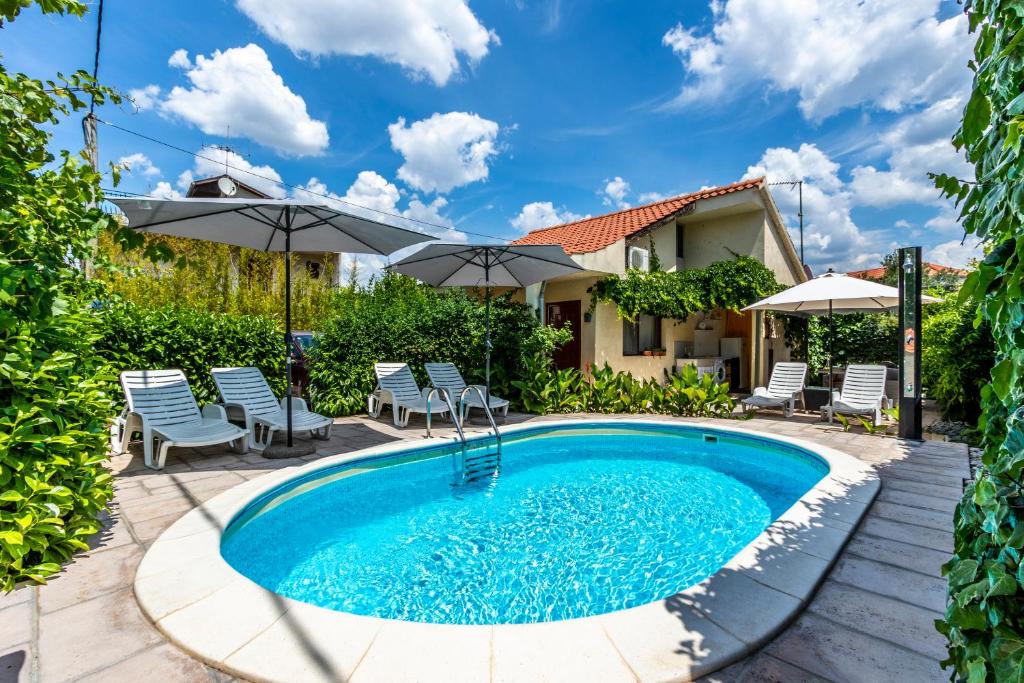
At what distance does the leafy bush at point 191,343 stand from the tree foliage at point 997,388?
7211 millimetres

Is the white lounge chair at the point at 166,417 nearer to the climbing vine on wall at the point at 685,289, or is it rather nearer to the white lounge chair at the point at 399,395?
the white lounge chair at the point at 399,395

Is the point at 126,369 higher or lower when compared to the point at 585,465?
higher

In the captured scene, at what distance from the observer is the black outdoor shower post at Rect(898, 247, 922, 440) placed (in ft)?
23.1

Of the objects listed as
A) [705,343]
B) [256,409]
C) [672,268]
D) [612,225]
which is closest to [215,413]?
[256,409]

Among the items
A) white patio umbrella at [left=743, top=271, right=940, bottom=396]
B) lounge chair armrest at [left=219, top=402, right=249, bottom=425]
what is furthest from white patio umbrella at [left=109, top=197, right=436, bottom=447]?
white patio umbrella at [left=743, top=271, right=940, bottom=396]

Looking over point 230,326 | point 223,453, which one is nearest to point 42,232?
point 223,453

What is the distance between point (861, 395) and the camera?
8.59 meters

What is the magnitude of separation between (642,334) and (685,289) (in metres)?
1.84

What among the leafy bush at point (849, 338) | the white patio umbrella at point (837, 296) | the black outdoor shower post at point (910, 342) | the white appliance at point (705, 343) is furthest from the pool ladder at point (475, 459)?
the leafy bush at point (849, 338)

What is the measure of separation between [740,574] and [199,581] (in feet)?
11.0

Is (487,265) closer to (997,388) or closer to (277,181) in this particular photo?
(997,388)

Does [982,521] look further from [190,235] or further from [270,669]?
[190,235]

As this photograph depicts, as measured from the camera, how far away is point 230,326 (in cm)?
731

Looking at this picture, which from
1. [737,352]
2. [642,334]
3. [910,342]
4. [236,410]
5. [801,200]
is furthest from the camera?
[801,200]
